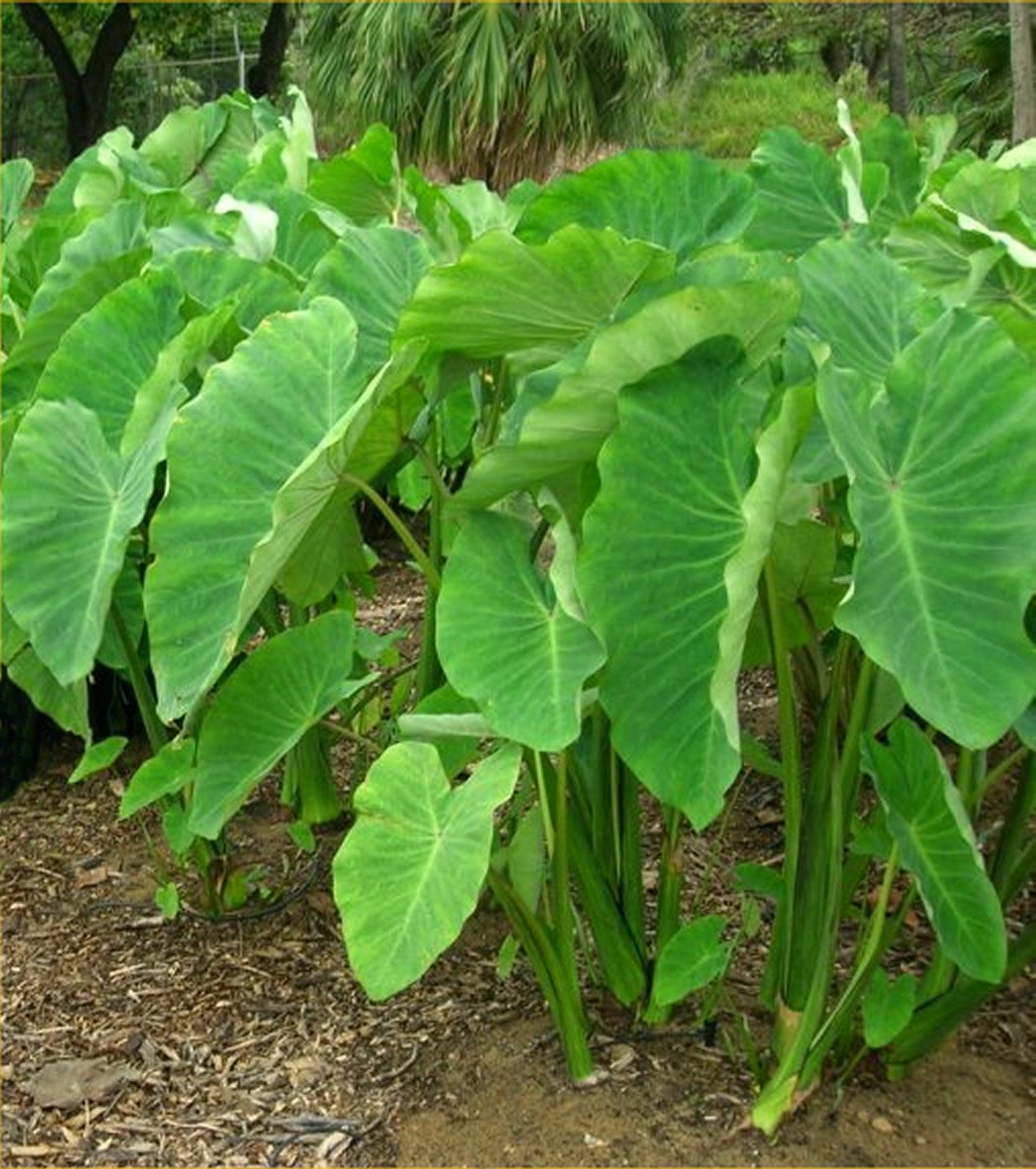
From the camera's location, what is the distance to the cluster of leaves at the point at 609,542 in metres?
1.47

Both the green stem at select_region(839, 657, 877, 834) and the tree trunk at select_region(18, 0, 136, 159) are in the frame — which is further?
the tree trunk at select_region(18, 0, 136, 159)

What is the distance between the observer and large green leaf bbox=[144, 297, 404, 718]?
5.84 ft

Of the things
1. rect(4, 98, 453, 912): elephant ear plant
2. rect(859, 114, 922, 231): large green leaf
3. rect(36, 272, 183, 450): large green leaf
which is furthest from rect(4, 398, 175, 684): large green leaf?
rect(859, 114, 922, 231): large green leaf

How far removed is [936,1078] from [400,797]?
2.34 feet

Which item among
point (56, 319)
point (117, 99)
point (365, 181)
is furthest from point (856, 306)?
point (117, 99)

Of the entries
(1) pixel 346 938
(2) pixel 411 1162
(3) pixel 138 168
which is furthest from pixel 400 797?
(3) pixel 138 168

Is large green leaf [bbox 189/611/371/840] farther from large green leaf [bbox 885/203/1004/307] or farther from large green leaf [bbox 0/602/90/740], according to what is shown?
large green leaf [bbox 885/203/1004/307]

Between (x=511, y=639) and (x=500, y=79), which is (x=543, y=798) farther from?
(x=500, y=79)

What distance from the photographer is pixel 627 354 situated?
146cm

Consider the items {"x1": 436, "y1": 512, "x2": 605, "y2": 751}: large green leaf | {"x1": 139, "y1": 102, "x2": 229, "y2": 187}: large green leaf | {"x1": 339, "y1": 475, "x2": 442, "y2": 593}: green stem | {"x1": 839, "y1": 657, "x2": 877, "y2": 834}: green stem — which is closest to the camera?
{"x1": 436, "y1": 512, "x2": 605, "y2": 751}: large green leaf

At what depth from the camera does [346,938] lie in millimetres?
1567

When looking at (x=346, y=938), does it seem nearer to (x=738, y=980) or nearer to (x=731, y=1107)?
(x=731, y=1107)

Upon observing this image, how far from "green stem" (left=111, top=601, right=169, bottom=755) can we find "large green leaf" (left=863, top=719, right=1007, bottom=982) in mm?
1035

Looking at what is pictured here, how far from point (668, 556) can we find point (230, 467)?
54 cm
